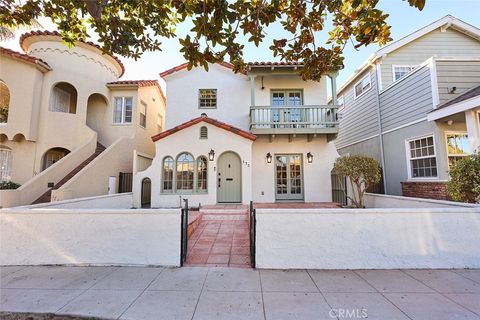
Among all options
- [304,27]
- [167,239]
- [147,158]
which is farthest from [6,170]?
[304,27]

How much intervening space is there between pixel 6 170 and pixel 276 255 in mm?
14118

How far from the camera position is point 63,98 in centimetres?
1262

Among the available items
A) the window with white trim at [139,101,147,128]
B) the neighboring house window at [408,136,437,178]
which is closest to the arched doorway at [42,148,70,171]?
the window with white trim at [139,101,147,128]

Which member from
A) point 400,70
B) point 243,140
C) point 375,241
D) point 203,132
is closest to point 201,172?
point 203,132

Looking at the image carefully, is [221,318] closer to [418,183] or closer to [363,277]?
[363,277]

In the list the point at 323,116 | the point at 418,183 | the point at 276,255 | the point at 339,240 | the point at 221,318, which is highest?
the point at 323,116

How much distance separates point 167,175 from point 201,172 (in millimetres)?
1602

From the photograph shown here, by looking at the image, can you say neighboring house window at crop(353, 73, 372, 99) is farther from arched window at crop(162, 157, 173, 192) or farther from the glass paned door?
arched window at crop(162, 157, 173, 192)

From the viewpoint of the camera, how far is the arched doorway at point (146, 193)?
34.5 ft

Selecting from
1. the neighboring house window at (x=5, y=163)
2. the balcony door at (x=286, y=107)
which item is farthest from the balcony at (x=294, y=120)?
the neighboring house window at (x=5, y=163)

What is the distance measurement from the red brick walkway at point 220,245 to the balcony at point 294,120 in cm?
499

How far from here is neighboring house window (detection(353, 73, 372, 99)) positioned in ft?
39.7

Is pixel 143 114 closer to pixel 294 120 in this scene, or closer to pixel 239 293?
pixel 294 120

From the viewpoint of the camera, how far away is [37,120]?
435 inches
